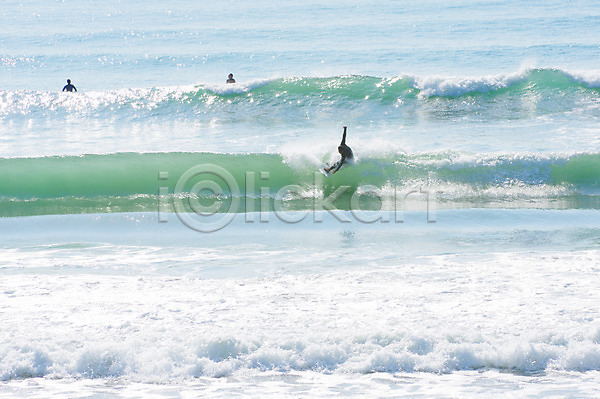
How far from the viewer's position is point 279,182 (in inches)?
484

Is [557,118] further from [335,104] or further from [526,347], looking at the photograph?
[526,347]

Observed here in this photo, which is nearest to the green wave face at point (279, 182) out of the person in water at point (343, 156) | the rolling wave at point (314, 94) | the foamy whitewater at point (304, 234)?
the foamy whitewater at point (304, 234)

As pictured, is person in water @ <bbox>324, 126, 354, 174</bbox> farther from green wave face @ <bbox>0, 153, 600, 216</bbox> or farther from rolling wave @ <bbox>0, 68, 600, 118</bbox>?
rolling wave @ <bbox>0, 68, 600, 118</bbox>

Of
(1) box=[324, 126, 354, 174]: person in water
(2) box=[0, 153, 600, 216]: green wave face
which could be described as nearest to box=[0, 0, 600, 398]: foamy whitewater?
(2) box=[0, 153, 600, 216]: green wave face

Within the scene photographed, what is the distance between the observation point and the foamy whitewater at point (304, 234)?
552cm

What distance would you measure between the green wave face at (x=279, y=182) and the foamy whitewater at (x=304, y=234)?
0.18 ft

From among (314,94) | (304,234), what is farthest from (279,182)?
(314,94)

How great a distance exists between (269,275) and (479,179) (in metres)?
5.92

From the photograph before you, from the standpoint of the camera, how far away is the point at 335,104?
717 inches

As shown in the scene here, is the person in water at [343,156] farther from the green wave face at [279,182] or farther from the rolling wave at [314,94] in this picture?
the rolling wave at [314,94]

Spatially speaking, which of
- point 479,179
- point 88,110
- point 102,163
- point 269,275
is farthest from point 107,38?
point 269,275

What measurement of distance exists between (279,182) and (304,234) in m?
3.32

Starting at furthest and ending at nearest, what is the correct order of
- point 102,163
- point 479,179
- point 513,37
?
point 513,37 → point 102,163 → point 479,179

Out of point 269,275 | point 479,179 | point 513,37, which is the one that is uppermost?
point 513,37
